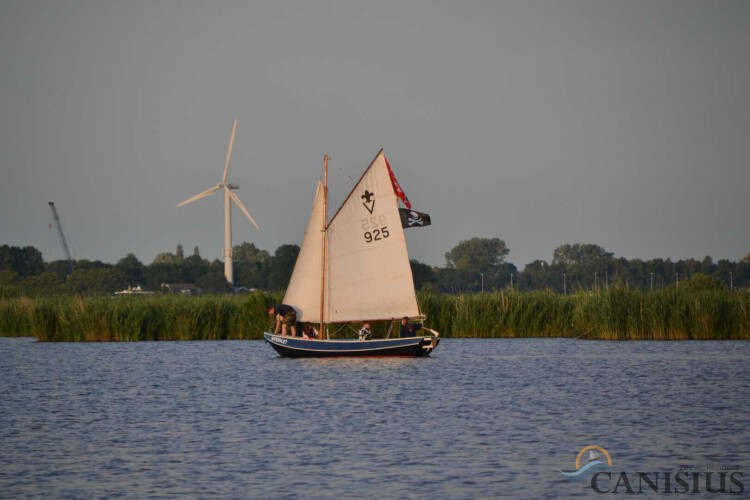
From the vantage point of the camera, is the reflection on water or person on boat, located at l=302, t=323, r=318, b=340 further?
person on boat, located at l=302, t=323, r=318, b=340

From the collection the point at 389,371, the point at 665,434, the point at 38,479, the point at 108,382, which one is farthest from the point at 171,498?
the point at 389,371

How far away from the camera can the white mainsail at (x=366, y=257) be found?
169ft

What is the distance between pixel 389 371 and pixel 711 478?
2629 cm

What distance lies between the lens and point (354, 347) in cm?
5272

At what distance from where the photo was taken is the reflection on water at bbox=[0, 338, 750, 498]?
2395 cm

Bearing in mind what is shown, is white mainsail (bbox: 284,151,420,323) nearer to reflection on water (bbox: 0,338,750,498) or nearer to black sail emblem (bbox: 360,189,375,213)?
black sail emblem (bbox: 360,189,375,213)

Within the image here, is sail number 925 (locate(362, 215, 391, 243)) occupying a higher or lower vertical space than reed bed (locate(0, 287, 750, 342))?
higher

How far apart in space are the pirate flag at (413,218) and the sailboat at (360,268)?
10.1 feet

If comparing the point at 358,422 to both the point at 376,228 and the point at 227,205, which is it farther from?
the point at 227,205

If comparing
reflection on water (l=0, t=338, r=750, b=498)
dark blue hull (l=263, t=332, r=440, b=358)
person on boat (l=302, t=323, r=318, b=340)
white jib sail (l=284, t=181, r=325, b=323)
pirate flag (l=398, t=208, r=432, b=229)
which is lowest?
reflection on water (l=0, t=338, r=750, b=498)

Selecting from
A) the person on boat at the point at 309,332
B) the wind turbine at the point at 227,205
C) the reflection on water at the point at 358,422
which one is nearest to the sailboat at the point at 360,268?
the person on boat at the point at 309,332

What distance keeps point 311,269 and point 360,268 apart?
2464 millimetres

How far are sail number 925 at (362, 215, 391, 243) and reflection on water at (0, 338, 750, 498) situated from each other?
5.73 m

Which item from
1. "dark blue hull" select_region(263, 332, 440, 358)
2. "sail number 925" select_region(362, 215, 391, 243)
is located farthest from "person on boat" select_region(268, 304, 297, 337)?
"sail number 925" select_region(362, 215, 391, 243)
